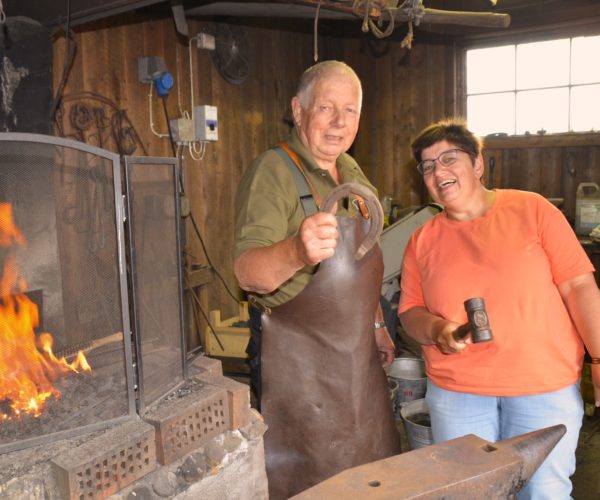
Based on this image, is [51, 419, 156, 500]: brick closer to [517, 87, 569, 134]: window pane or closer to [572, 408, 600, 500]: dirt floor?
[572, 408, 600, 500]: dirt floor

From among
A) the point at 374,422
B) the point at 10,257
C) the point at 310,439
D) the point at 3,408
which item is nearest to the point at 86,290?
the point at 10,257

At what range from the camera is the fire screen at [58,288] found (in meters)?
1.71

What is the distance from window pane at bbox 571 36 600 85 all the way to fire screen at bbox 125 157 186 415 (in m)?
4.80

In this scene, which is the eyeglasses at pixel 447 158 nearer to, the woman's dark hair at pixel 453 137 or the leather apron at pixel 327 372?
the woman's dark hair at pixel 453 137

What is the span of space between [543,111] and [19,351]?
17.4 ft

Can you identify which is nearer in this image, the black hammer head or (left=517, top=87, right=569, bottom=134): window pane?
the black hammer head

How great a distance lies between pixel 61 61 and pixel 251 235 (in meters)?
2.44

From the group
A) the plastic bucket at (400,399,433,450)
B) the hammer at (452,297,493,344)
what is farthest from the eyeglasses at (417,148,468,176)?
the plastic bucket at (400,399,433,450)

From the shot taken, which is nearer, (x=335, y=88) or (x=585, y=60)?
(x=335, y=88)

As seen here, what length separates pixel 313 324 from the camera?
1.92 m

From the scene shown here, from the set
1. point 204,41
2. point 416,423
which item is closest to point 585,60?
point 204,41

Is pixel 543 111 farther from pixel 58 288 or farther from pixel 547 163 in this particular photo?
pixel 58 288

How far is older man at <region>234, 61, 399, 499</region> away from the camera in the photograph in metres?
1.87

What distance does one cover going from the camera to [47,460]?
1604 millimetres
